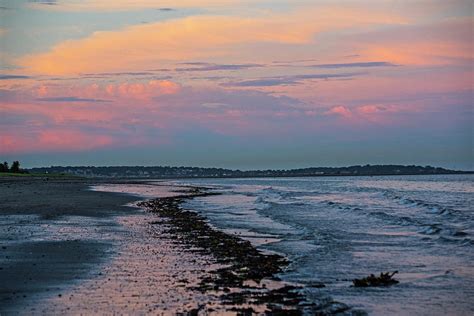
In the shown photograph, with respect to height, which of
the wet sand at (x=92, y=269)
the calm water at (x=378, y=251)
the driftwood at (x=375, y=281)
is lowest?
the calm water at (x=378, y=251)

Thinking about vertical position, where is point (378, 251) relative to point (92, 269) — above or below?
below

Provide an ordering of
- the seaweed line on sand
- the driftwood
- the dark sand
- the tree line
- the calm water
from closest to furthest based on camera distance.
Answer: the seaweed line on sand, the dark sand, the calm water, the driftwood, the tree line

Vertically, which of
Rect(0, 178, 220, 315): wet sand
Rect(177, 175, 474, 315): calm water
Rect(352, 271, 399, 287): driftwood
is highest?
Rect(0, 178, 220, 315): wet sand

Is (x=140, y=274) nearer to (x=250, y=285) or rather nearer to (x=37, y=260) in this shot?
(x=250, y=285)

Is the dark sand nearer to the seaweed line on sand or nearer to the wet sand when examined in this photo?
the wet sand

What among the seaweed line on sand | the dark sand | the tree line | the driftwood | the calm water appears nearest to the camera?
the seaweed line on sand

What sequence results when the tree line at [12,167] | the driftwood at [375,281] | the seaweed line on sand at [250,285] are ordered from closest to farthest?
the seaweed line on sand at [250,285]
the driftwood at [375,281]
the tree line at [12,167]

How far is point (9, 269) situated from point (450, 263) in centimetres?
1144

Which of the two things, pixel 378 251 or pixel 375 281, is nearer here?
pixel 375 281

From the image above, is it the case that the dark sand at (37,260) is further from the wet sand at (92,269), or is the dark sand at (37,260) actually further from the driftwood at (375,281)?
the driftwood at (375,281)

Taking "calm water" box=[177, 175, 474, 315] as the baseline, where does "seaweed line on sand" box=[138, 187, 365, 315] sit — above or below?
above

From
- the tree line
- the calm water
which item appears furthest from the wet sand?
the tree line

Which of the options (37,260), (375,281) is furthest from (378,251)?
(37,260)

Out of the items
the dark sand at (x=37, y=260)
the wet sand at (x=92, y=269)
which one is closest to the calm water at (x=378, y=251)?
the wet sand at (x=92, y=269)
